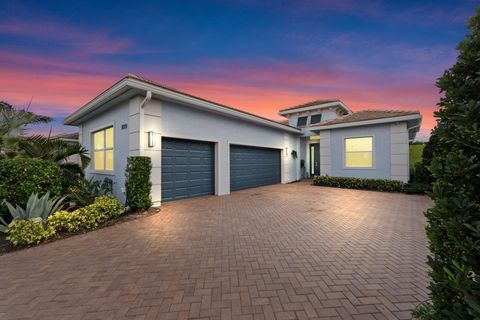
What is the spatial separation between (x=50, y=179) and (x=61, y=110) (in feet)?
30.1

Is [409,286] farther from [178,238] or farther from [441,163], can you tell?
[178,238]

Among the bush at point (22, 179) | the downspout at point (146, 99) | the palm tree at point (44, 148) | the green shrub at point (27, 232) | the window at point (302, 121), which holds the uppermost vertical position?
the window at point (302, 121)

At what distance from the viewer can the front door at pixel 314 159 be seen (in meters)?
17.6

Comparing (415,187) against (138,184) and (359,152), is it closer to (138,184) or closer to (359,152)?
(359,152)

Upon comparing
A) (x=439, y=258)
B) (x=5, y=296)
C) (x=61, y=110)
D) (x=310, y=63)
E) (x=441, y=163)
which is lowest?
(x=5, y=296)

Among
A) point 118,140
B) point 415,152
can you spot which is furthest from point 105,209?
point 415,152

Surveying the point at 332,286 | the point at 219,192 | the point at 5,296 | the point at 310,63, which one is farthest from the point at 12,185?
the point at 310,63

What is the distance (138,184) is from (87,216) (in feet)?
5.16

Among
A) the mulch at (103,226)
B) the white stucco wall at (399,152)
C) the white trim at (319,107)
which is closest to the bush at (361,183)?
the white stucco wall at (399,152)

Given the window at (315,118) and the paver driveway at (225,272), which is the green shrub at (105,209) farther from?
the window at (315,118)

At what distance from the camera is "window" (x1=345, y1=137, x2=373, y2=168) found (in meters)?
12.0

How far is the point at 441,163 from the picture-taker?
1.51 meters

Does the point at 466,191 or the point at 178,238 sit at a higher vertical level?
the point at 466,191

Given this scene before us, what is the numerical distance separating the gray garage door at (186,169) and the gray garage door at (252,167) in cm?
157
